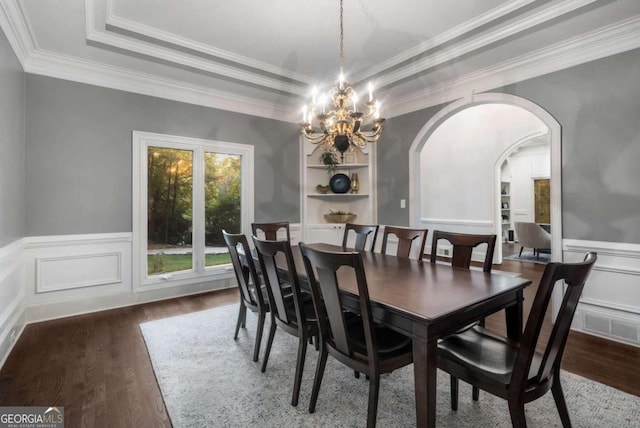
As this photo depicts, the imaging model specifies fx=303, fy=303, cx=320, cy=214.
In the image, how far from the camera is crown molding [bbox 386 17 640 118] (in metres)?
2.62

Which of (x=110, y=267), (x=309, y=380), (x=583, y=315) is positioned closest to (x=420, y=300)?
(x=309, y=380)

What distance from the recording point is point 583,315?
9.48 ft

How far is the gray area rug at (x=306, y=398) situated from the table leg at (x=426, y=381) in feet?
1.47

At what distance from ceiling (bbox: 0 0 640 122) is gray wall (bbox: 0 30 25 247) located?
236 millimetres

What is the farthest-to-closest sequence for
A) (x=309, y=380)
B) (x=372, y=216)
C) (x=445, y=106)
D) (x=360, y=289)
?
(x=372, y=216), (x=445, y=106), (x=309, y=380), (x=360, y=289)

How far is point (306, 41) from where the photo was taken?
9.84ft

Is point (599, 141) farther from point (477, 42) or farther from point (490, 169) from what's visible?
point (490, 169)

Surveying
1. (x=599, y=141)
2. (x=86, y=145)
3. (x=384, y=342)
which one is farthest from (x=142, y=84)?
(x=599, y=141)

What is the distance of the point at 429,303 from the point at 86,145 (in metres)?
3.83

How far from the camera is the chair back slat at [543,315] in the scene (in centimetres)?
117

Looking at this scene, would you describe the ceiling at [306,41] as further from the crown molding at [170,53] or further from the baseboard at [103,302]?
the baseboard at [103,302]

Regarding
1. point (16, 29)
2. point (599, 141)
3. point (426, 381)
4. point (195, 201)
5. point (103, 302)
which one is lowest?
point (103, 302)

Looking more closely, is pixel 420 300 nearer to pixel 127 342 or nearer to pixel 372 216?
pixel 127 342

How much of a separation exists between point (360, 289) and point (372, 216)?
11.4ft
